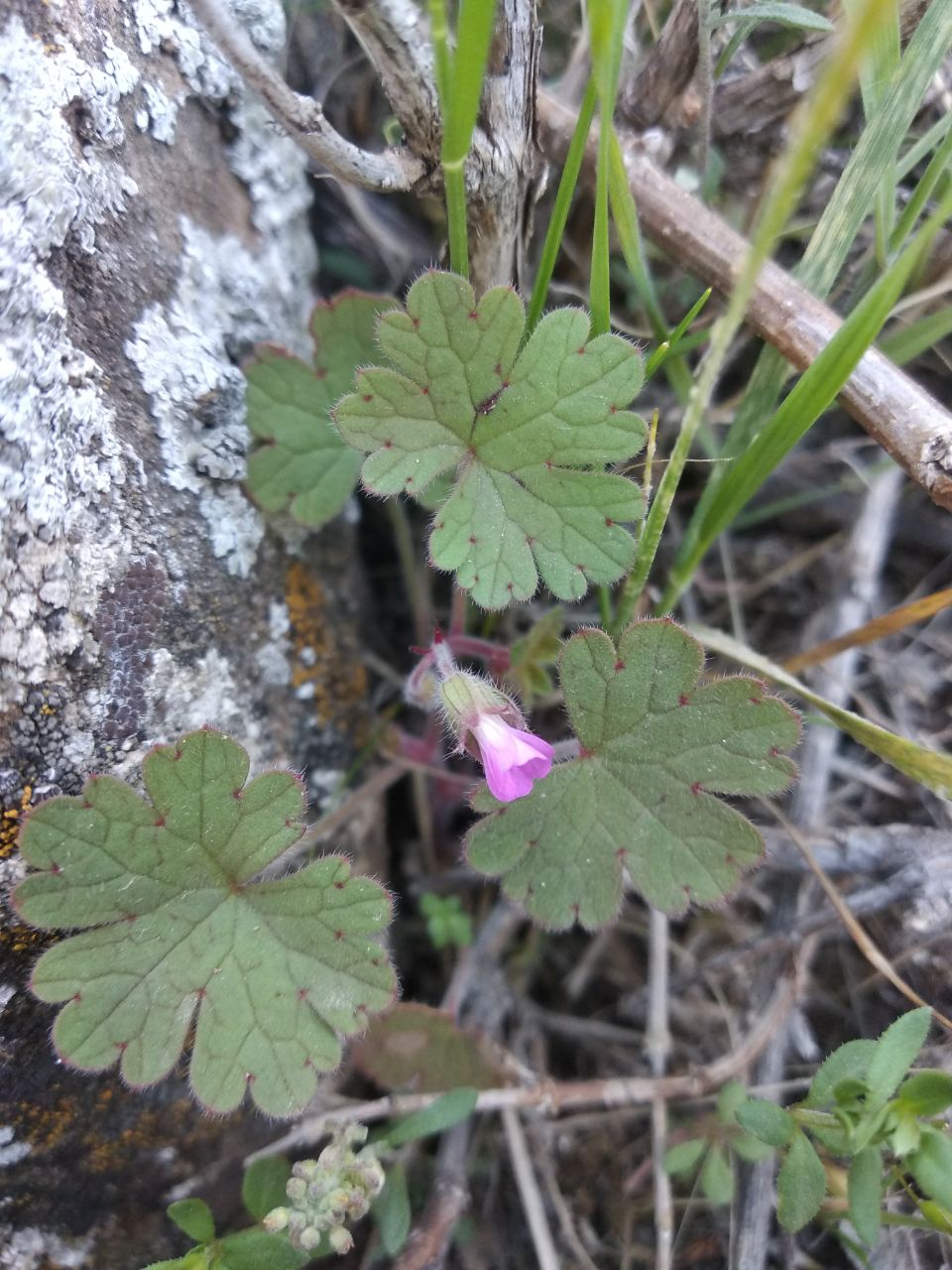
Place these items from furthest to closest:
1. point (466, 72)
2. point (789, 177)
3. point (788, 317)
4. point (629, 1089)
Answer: point (629, 1089) → point (788, 317) → point (466, 72) → point (789, 177)

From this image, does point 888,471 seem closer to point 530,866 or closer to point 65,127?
point 530,866

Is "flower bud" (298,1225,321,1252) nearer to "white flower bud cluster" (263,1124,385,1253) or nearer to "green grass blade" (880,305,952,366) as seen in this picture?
"white flower bud cluster" (263,1124,385,1253)

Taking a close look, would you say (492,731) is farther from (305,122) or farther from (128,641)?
(305,122)

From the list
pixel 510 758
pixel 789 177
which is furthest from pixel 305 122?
pixel 510 758

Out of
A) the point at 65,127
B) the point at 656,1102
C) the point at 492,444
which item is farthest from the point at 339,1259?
the point at 65,127

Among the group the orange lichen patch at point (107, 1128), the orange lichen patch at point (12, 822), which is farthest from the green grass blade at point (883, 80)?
the orange lichen patch at point (107, 1128)

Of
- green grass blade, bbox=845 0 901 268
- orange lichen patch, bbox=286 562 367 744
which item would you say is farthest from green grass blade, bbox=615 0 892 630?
orange lichen patch, bbox=286 562 367 744

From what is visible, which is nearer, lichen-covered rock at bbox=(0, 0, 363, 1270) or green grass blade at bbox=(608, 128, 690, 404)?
lichen-covered rock at bbox=(0, 0, 363, 1270)
